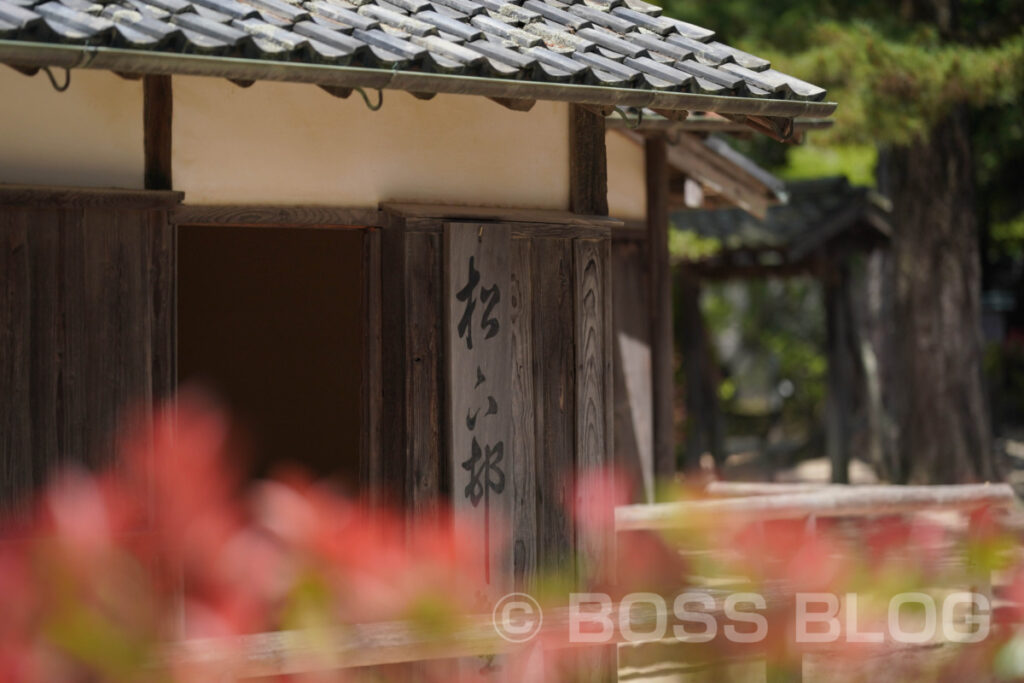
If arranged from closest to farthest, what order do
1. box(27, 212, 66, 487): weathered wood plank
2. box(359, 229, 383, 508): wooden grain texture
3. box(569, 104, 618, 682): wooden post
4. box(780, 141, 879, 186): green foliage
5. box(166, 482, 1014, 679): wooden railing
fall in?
1. box(166, 482, 1014, 679): wooden railing
2. box(27, 212, 66, 487): weathered wood plank
3. box(359, 229, 383, 508): wooden grain texture
4. box(569, 104, 618, 682): wooden post
5. box(780, 141, 879, 186): green foliage

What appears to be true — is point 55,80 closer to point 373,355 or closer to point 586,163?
point 373,355

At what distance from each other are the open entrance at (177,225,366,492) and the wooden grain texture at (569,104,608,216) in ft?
8.05

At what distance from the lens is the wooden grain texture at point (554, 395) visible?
581 centimetres

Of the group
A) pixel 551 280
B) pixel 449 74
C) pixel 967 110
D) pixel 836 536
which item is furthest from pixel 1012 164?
pixel 449 74

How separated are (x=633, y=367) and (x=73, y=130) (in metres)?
5.01

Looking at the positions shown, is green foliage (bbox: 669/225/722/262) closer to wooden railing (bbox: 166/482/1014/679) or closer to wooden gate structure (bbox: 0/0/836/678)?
wooden gate structure (bbox: 0/0/836/678)

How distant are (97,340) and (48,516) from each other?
0.68 metres

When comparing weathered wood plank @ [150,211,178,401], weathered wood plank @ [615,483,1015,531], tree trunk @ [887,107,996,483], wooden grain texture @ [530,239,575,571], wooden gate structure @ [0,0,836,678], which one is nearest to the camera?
wooden gate structure @ [0,0,836,678]

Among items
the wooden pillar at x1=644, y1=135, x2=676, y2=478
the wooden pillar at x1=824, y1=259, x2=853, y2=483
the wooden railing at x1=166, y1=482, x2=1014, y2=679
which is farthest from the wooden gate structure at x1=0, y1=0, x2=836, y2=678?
the wooden pillar at x1=824, y1=259, x2=853, y2=483

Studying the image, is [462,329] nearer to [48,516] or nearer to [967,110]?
[48,516]

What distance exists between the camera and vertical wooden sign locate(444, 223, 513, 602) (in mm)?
5543

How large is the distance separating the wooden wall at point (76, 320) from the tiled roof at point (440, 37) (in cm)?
81

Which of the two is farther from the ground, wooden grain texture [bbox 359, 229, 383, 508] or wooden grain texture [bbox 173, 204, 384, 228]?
wooden grain texture [bbox 173, 204, 384, 228]

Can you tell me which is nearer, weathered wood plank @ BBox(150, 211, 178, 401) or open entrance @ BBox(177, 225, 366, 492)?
weathered wood plank @ BBox(150, 211, 178, 401)
